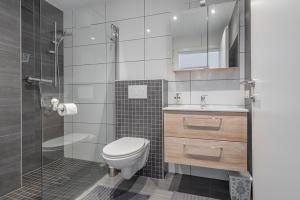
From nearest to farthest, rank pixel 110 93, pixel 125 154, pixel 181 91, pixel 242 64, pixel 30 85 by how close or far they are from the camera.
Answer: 1. pixel 125 154
2. pixel 242 64
3. pixel 30 85
4. pixel 181 91
5. pixel 110 93

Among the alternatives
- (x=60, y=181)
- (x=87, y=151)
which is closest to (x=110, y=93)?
(x=87, y=151)

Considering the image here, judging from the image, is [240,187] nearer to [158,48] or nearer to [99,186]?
[99,186]

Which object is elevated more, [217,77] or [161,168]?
[217,77]

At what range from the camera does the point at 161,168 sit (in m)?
1.92

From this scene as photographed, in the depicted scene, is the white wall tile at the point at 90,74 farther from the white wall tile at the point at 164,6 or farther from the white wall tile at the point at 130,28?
the white wall tile at the point at 164,6

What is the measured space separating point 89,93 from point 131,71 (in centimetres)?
63

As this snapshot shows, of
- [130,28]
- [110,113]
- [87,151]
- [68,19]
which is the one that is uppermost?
[130,28]

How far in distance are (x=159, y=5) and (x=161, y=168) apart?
76.2 inches

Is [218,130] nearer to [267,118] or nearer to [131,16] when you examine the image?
[267,118]

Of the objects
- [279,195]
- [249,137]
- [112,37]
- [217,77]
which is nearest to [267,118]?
[279,195]

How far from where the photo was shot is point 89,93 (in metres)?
1.90

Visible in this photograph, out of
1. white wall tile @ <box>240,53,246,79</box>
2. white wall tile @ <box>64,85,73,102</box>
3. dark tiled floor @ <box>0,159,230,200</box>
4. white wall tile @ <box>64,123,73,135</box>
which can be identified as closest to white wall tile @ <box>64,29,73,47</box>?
white wall tile @ <box>64,85,73,102</box>

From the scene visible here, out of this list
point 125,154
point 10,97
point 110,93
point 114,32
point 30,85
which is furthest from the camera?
point 114,32

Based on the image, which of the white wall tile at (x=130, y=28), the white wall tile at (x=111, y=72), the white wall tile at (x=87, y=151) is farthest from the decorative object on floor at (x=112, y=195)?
the white wall tile at (x=130, y=28)
